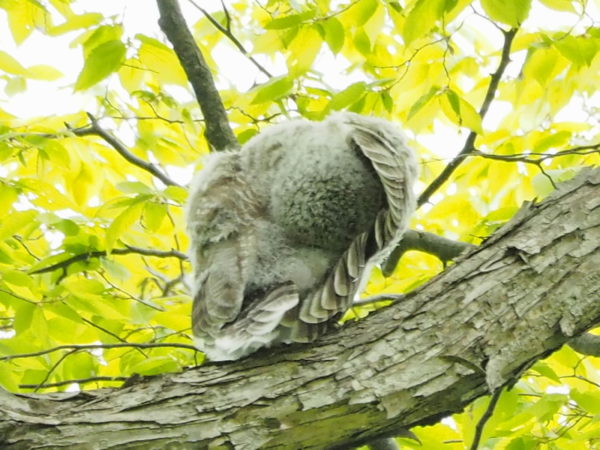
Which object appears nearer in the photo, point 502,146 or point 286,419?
point 286,419

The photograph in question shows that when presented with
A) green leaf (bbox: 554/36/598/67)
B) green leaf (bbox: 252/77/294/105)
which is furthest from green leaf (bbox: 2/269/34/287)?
green leaf (bbox: 554/36/598/67)

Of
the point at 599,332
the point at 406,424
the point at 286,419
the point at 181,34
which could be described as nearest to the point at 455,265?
the point at 406,424

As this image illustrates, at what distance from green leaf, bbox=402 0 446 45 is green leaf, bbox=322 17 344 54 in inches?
13.0

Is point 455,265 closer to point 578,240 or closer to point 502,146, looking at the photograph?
point 578,240

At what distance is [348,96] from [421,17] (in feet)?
1.37

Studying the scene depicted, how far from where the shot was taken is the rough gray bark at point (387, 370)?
178cm

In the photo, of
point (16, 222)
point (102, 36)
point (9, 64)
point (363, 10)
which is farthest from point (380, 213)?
point (9, 64)

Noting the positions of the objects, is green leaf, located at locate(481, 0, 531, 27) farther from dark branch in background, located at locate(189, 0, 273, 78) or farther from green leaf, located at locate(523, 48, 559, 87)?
dark branch in background, located at locate(189, 0, 273, 78)

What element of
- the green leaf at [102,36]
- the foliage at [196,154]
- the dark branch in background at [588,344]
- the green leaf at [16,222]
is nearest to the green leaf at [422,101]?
the foliage at [196,154]

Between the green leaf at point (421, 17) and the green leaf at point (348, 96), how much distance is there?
0.33m

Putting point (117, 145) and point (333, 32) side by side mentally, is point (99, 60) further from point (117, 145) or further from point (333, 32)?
point (333, 32)

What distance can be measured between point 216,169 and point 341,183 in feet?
1.40

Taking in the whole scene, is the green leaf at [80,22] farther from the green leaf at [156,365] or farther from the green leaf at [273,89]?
the green leaf at [156,365]

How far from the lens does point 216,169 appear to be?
8.22ft
